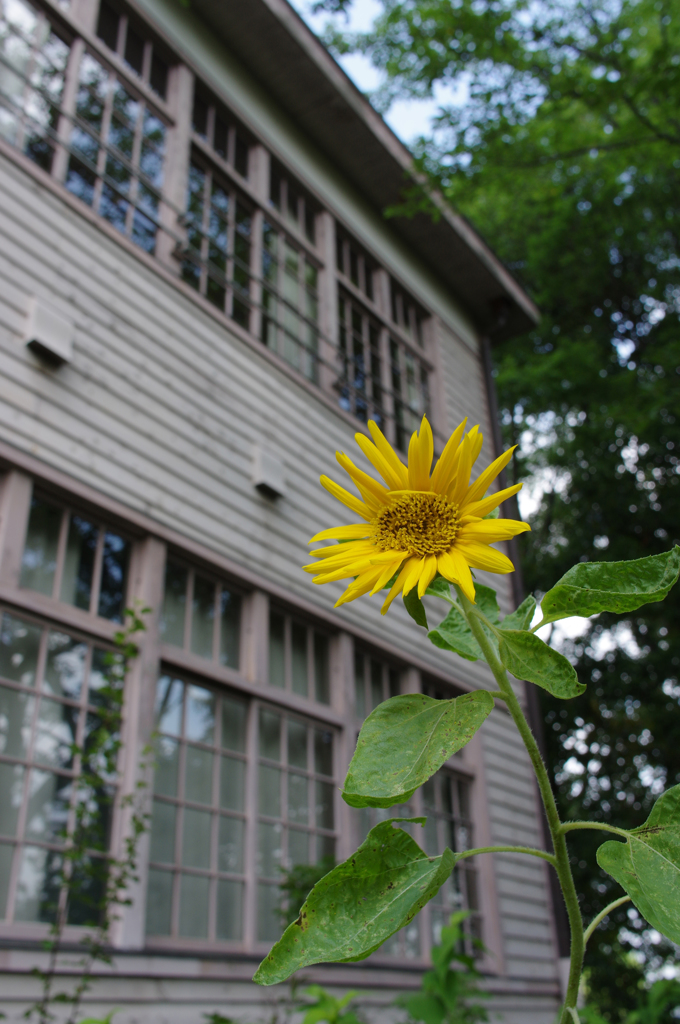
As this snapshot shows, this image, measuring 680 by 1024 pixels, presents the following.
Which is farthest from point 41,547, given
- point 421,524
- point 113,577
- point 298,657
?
point 421,524

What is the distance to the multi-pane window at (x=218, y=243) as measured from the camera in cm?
541

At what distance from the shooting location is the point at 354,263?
25.2 feet

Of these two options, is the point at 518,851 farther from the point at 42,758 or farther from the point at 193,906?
the point at 193,906

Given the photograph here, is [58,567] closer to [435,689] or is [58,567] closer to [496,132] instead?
[435,689]

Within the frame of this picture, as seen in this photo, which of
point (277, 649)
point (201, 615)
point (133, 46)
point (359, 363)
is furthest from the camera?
point (359, 363)

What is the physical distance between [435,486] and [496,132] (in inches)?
288

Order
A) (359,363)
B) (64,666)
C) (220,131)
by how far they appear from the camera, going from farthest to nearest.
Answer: (359,363), (220,131), (64,666)

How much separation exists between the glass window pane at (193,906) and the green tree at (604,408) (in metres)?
7.50

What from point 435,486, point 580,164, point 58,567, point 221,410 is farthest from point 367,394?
point 580,164

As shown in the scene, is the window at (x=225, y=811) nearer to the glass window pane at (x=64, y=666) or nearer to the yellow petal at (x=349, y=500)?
the glass window pane at (x=64, y=666)

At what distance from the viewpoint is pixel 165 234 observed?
17.0ft

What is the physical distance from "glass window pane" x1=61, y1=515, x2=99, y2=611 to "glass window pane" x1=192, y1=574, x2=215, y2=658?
699 millimetres

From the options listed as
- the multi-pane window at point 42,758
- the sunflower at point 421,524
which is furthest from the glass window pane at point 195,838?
the sunflower at point 421,524

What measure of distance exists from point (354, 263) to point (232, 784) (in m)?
4.97
